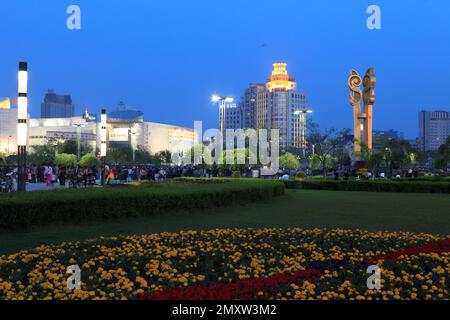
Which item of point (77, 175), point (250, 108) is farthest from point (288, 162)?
point (250, 108)

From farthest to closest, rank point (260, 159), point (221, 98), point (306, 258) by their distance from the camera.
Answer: point (260, 159) → point (221, 98) → point (306, 258)

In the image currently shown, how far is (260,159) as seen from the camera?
163 ft

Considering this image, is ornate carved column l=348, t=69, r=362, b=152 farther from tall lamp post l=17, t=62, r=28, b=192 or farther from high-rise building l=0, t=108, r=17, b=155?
high-rise building l=0, t=108, r=17, b=155

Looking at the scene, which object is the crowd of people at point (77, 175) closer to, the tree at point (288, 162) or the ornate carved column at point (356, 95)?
the tree at point (288, 162)

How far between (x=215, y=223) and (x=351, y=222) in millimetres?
3422

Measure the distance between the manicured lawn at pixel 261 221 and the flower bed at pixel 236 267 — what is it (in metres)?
2.15

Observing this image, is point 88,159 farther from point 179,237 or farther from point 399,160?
point 179,237

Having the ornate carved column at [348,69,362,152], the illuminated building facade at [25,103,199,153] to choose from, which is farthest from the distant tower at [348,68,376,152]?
the illuminated building facade at [25,103,199,153]

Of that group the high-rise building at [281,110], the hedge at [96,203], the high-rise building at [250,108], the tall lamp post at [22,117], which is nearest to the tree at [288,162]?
the hedge at [96,203]

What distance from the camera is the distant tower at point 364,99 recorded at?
5112 centimetres

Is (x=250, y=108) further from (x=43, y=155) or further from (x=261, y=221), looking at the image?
(x=261, y=221)

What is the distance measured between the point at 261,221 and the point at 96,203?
4.10m

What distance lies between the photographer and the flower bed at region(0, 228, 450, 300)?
520cm
